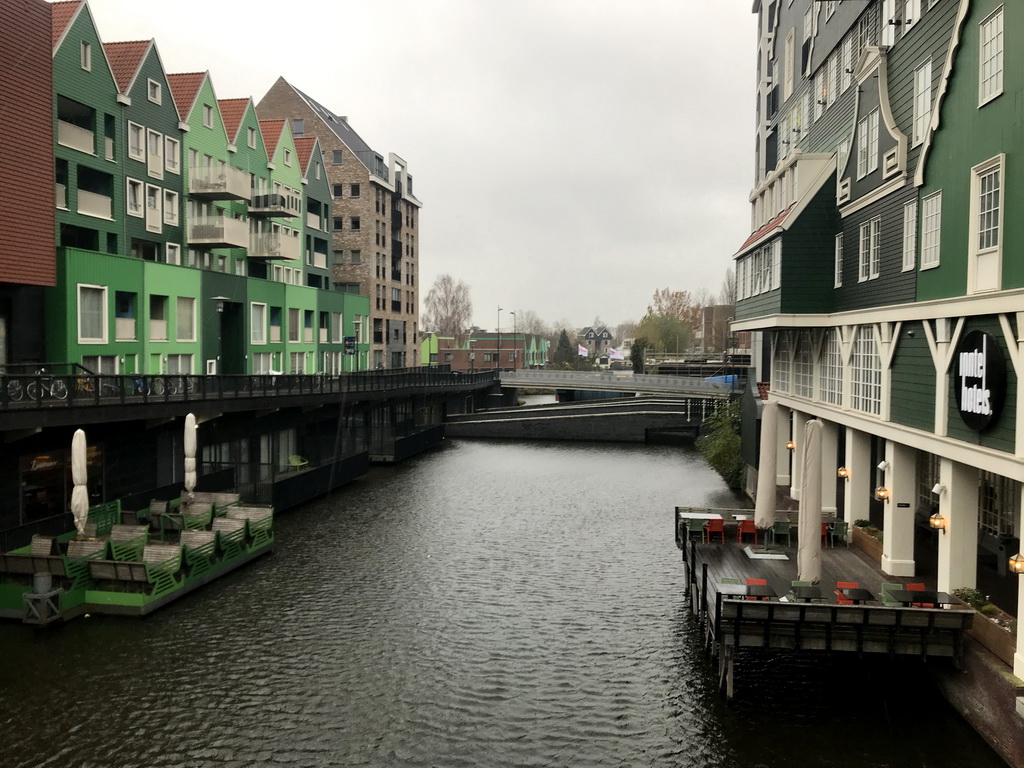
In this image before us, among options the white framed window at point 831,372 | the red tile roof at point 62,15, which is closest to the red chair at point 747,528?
the white framed window at point 831,372

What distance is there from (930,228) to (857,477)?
7464 mm

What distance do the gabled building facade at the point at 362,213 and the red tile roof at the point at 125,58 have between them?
33.7m

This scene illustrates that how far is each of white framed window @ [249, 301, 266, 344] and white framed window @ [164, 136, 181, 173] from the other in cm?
749

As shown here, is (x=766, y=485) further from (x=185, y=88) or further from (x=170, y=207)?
(x=185, y=88)

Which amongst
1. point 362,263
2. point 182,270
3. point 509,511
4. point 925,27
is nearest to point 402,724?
point 925,27

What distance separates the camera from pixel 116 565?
19.1m

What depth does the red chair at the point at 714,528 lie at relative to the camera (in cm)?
2133

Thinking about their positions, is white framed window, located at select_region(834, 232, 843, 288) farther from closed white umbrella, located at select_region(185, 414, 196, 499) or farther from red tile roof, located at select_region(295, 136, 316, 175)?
red tile roof, located at select_region(295, 136, 316, 175)

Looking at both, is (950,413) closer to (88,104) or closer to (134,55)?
(88,104)

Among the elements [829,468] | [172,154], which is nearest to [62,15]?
[172,154]

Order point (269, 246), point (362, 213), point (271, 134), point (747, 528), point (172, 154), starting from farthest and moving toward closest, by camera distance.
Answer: point (362, 213) < point (271, 134) < point (269, 246) < point (172, 154) < point (747, 528)

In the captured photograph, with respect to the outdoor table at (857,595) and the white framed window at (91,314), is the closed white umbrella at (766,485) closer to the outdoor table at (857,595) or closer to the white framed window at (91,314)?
the outdoor table at (857,595)

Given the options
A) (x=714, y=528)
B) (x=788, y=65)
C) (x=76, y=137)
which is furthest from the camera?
(x=788, y=65)

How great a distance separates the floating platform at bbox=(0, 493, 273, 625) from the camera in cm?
1827
